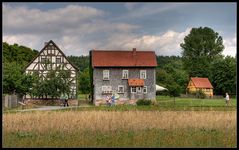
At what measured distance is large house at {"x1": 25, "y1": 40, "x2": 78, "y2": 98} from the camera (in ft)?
186

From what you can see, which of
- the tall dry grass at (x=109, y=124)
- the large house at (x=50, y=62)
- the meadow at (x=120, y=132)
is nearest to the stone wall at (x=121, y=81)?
the large house at (x=50, y=62)

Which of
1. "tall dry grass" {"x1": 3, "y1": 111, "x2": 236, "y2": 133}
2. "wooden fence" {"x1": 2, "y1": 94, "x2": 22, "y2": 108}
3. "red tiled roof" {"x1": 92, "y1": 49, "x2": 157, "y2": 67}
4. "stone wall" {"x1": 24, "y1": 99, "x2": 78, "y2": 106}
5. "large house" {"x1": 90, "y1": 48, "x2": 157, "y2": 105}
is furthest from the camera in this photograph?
"red tiled roof" {"x1": 92, "y1": 49, "x2": 157, "y2": 67}

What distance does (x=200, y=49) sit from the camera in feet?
314

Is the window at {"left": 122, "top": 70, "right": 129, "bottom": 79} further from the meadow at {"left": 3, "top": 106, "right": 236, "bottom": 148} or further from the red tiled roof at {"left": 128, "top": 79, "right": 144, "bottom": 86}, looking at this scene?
the meadow at {"left": 3, "top": 106, "right": 236, "bottom": 148}

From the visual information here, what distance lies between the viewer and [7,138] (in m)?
12.6

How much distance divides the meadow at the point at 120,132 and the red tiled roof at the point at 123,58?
4254 centimetres

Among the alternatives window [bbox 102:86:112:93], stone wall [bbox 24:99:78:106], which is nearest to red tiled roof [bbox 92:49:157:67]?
window [bbox 102:86:112:93]

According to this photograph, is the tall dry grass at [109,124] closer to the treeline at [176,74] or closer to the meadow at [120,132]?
the meadow at [120,132]

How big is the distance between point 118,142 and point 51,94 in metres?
41.1

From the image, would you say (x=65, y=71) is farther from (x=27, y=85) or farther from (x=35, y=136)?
(x=35, y=136)

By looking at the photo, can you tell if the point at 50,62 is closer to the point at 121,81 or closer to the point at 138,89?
the point at 121,81

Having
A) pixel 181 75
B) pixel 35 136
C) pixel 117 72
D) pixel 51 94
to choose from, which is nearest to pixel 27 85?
pixel 51 94

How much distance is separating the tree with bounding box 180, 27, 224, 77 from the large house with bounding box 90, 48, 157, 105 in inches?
1362

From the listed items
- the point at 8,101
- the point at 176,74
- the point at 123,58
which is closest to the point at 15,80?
the point at 8,101
